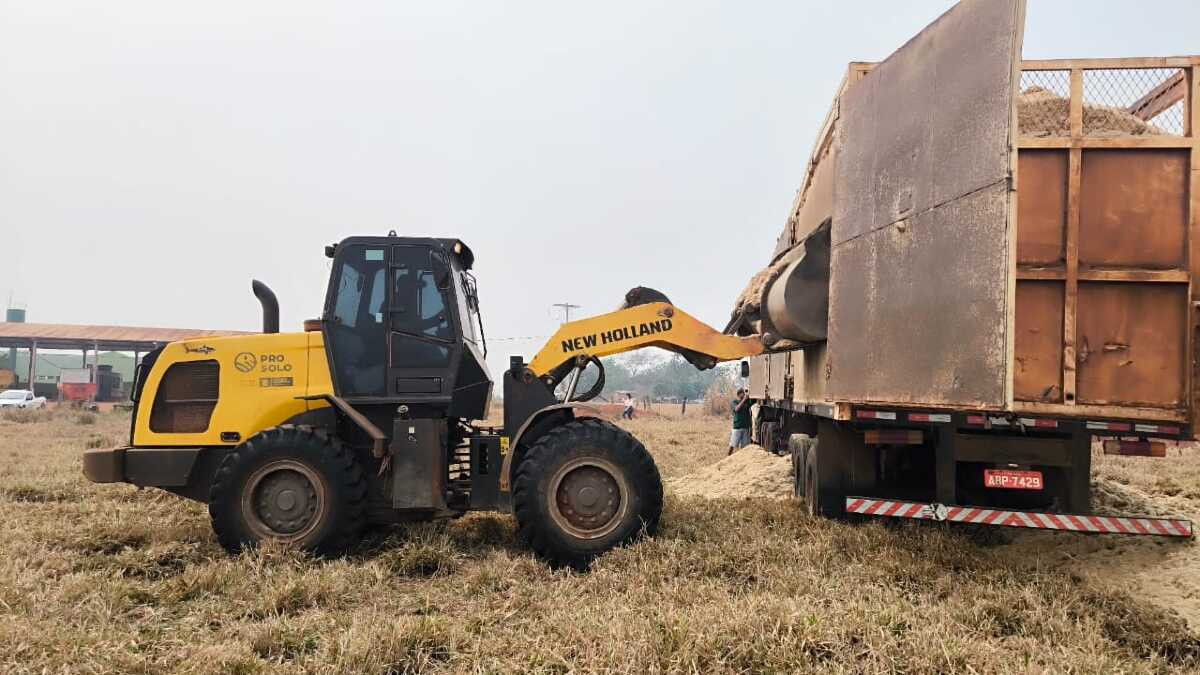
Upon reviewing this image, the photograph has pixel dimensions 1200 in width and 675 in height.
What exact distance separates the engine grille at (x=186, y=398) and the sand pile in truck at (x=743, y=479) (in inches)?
207

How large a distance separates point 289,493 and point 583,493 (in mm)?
2390

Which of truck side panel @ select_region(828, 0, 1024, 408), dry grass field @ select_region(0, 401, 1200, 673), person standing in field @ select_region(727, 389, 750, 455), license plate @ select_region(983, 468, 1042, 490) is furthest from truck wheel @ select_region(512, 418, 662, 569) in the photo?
person standing in field @ select_region(727, 389, 750, 455)

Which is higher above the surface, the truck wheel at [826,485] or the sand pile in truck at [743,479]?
the truck wheel at [826,485]

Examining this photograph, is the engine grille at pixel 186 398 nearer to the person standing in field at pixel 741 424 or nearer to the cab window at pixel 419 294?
the cab window at pixel 419 294

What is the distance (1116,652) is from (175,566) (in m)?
6.36

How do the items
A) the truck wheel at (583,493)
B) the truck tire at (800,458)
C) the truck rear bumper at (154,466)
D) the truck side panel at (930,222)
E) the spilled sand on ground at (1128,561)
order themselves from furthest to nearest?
1. the truck tire at (800,458)
2. the truck rear bumper at (154,466)
3. the truck wheel at (583,493)
4. the spilled sand on ground at (1128,561)
5. the truck side panel at (930,222)

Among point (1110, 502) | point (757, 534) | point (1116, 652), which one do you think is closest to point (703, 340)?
point (757, 534)

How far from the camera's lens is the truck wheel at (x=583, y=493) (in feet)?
20.0

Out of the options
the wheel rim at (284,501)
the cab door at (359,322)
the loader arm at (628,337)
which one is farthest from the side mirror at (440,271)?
the wheel rim at (284,501)

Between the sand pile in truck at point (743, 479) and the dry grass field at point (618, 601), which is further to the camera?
the sand pile in truck at point (743, 479)

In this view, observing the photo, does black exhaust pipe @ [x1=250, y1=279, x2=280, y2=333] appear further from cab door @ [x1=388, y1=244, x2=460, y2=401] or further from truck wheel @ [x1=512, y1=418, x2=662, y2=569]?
truck wheel @ [x1=512, y1=418, x2=662, y2=569]

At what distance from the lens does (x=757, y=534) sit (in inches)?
252

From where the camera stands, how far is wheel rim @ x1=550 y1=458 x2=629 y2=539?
243 inches

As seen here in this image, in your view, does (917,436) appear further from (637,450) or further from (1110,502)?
(1110,502)
